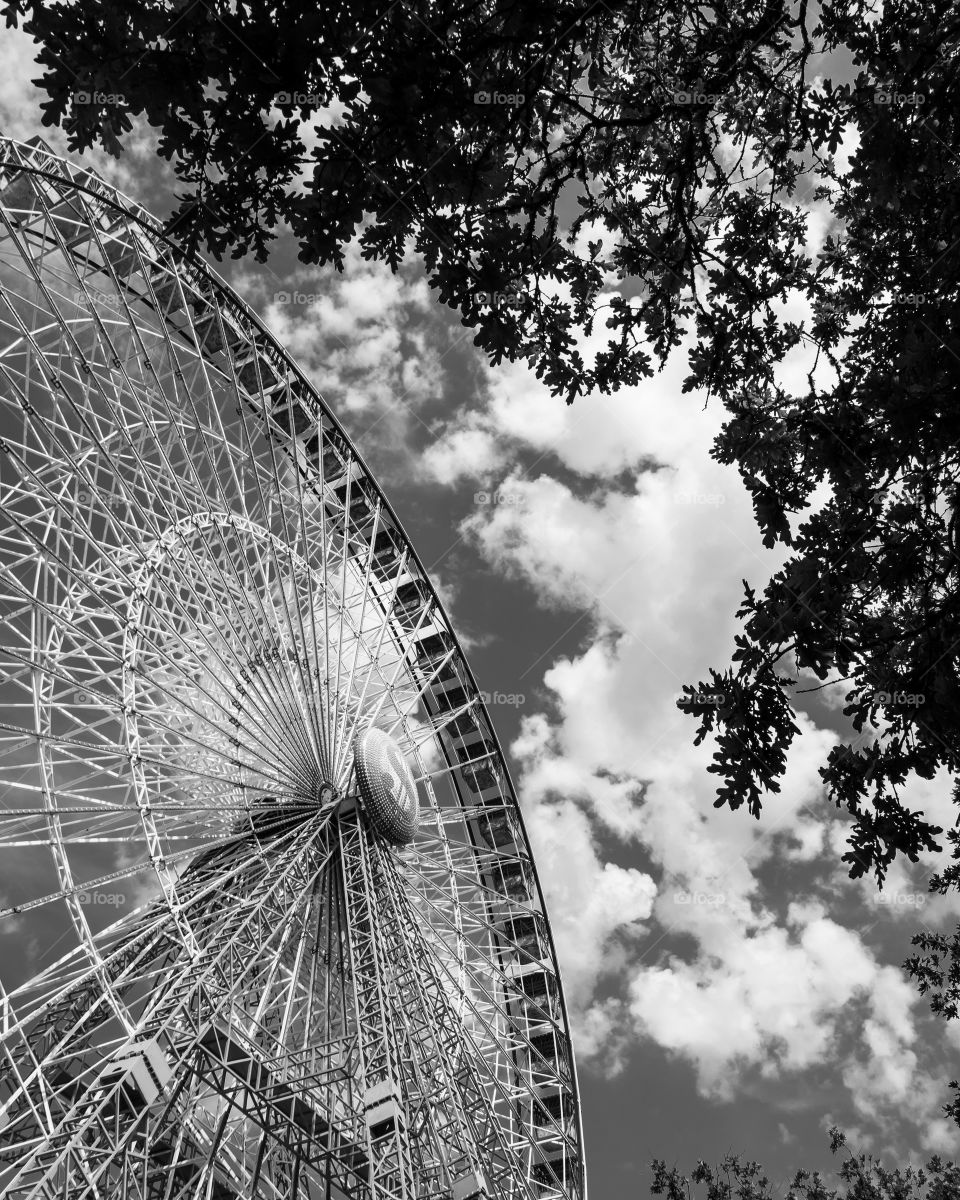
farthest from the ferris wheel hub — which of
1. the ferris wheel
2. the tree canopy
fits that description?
the tree canopy

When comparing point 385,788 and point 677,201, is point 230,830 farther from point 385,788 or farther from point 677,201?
point 677,201

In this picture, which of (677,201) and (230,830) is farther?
(230,830)

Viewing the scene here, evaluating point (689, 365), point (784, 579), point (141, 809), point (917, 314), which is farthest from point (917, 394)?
point (141, 809)

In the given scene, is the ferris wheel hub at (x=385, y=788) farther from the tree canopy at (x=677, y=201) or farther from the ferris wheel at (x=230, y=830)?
the tree canopy at (x=677, y=201)

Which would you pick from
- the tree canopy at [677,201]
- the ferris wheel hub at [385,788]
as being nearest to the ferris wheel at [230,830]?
the ferris wheel hub at [385,788]

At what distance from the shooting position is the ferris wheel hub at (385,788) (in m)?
21.0

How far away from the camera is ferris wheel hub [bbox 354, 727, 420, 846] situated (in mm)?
21047

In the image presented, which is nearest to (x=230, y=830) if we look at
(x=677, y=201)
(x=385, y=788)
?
(x=385, y=788)

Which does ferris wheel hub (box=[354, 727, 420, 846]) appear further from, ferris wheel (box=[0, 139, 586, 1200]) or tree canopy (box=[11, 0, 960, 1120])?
tree canopy (box=[11, 0, 960, 1120])

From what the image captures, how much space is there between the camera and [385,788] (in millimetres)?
21250

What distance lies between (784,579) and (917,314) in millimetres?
1732

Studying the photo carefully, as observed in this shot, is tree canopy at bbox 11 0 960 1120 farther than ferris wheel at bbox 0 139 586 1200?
No

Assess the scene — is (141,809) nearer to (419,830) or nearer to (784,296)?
(419,830)

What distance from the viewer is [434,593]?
2934 centimetres
